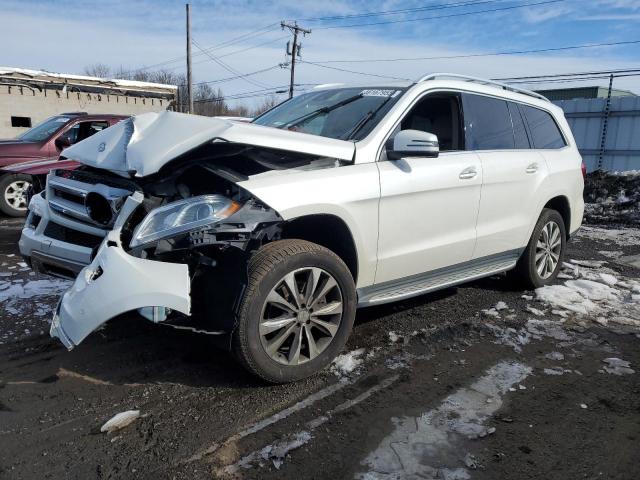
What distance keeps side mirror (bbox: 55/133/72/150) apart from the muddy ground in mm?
5044

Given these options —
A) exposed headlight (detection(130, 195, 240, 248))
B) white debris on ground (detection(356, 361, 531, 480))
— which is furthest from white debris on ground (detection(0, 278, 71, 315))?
white debris on ground (detection(356, 361, 531, 480))

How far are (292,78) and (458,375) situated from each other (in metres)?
42.4

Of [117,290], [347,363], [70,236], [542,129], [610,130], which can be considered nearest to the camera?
[117,290]

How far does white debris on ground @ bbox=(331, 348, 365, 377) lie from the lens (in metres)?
3.52

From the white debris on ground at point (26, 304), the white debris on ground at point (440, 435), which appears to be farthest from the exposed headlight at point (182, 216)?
the white debris on ground at point (26, 304)

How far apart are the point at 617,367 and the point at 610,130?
16.0 m

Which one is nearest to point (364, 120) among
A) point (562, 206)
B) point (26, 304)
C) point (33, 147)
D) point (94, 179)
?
point (94, 179)

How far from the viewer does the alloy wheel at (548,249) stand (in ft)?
17.5

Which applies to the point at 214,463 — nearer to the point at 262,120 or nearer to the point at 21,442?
the point at 21,442

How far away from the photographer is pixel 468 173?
13.8 feet

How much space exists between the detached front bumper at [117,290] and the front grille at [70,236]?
54 centimetres

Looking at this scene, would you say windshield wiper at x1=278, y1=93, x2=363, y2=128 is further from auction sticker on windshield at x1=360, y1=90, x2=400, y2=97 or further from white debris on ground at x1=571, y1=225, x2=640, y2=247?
white debris on ground at x1=571, y1=225, x2=640, y2=247

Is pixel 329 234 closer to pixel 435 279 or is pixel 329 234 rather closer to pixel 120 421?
pixel 435 279

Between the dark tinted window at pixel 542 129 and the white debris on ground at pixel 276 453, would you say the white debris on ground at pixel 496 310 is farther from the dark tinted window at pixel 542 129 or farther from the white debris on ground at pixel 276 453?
the white debris on ground at pixel 276 453
